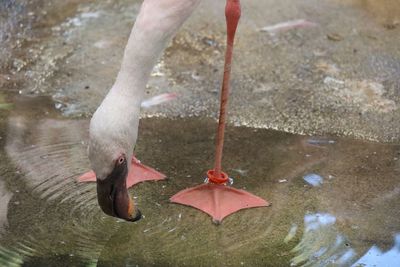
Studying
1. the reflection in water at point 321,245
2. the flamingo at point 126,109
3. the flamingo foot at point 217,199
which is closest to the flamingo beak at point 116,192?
the flamingo at point 126,109

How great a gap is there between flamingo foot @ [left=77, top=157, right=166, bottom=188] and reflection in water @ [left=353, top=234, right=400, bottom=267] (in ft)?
3.63

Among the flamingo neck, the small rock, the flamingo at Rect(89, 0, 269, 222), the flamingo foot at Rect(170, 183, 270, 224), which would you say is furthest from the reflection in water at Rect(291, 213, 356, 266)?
the small rock

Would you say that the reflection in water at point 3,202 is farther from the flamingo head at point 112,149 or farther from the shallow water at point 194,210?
the flamingo head at point 112,149

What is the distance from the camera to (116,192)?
314 cm

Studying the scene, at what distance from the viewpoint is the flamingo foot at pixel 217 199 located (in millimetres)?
3715

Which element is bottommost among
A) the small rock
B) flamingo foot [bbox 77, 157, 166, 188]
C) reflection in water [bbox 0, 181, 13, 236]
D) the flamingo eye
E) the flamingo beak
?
the small rock

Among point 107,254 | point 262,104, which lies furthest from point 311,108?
point 107,254

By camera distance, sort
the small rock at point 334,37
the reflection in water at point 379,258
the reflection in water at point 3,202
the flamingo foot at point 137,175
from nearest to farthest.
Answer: the reflection in water at point 379,258
the reflection in water at point 3,202
the flamingo foot at point 137,175
the small rock at point 334,37

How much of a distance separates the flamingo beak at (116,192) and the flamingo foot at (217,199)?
562mm

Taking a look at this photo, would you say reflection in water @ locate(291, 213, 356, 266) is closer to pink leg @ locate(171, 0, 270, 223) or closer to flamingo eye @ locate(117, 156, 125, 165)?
pink leg @ locate(171, 0, 270, 223)

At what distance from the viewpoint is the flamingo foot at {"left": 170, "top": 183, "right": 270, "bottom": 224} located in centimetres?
371

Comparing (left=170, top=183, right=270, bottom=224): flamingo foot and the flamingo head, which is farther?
(left=170, top=183, right=270, bottom=224): flamingo foot

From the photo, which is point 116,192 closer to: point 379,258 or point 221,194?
point 221,194

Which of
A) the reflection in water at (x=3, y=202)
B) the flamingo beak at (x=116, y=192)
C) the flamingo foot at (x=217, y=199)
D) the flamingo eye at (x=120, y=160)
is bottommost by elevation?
the flamingo foot at (x=217, y=199)
